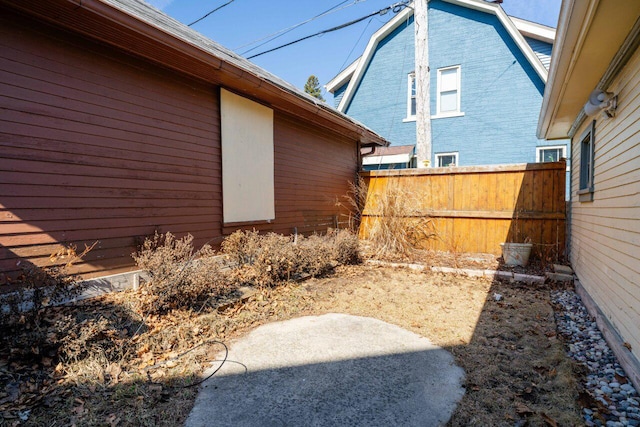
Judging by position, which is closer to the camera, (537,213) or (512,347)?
(512,347)

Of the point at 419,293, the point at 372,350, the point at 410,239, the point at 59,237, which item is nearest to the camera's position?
the point at 372,350

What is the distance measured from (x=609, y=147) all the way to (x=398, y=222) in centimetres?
358

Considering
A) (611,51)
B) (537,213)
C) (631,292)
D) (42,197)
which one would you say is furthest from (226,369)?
(537,213)

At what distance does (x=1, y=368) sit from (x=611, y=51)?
5373 mm

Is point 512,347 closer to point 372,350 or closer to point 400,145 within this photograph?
point 372,350

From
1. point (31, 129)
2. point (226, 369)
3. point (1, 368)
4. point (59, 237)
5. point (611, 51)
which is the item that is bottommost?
point (226, 369)

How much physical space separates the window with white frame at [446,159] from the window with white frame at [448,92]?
132 centimetres

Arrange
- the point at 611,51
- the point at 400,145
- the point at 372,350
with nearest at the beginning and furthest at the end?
the point at 372,350 → the point at 611,51 → the point at 400,145

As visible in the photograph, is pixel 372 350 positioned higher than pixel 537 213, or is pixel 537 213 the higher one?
pixel 537 213

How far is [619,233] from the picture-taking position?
2.89 metres

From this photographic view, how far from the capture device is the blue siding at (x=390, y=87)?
1159 cm

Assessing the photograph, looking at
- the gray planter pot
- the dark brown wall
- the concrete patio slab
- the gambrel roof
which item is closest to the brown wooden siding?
the dark brown wall

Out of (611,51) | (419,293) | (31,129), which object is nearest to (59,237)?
(31,129)

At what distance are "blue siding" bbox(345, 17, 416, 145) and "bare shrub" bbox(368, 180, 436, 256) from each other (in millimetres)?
5346
